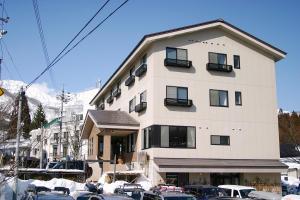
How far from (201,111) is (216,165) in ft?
14.2

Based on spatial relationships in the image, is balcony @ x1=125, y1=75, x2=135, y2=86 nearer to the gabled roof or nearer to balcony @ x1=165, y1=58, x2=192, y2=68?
the gabled roof

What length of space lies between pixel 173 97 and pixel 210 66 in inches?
155

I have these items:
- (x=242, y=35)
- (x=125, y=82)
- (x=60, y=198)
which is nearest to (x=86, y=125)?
(x=125, y=82)

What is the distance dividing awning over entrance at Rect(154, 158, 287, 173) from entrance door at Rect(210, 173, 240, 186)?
1246 mm

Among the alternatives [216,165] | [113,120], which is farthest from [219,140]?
[113,120]

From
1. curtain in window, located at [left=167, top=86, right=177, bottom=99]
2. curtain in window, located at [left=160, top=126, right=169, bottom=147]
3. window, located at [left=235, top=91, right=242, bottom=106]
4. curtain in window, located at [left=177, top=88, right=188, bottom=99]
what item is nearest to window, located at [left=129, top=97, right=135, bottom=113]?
curtain in window, located at [left=167, top=86, right=177, bottom=99]

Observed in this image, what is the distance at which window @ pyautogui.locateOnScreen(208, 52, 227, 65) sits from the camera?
3256 cm

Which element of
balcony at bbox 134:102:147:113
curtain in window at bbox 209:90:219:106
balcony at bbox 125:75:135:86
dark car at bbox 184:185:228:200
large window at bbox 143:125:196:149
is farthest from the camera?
balcony at bbox 125:75:135:86

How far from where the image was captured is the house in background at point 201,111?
98.0 ft

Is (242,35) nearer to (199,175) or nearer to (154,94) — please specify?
(154,94)

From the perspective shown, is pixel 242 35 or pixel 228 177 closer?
pixel 228 177

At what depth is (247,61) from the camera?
33750mm

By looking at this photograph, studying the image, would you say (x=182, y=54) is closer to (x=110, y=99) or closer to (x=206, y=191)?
(x=206, y=191)

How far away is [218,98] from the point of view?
105 ft
